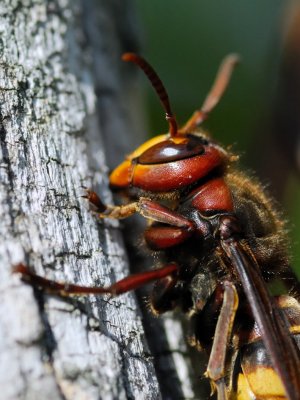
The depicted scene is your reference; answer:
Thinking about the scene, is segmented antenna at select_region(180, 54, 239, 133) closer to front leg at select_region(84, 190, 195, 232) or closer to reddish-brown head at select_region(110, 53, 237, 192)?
reddish-brown head at select_region(110, 53, 237, 192)

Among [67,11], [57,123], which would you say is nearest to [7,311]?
[57,123]

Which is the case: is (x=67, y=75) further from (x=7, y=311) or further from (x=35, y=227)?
(x=7, y=311)

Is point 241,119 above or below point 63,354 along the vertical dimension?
above

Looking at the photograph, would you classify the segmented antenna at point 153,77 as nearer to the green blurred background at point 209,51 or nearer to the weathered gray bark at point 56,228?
the weathered gray bark at point 56,228

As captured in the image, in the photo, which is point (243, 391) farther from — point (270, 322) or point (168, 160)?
point (168, 160)

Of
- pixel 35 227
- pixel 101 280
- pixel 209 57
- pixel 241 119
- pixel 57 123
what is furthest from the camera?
→ pixel 209 57

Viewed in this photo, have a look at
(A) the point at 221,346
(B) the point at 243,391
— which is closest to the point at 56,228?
(A) the point at 221,346
